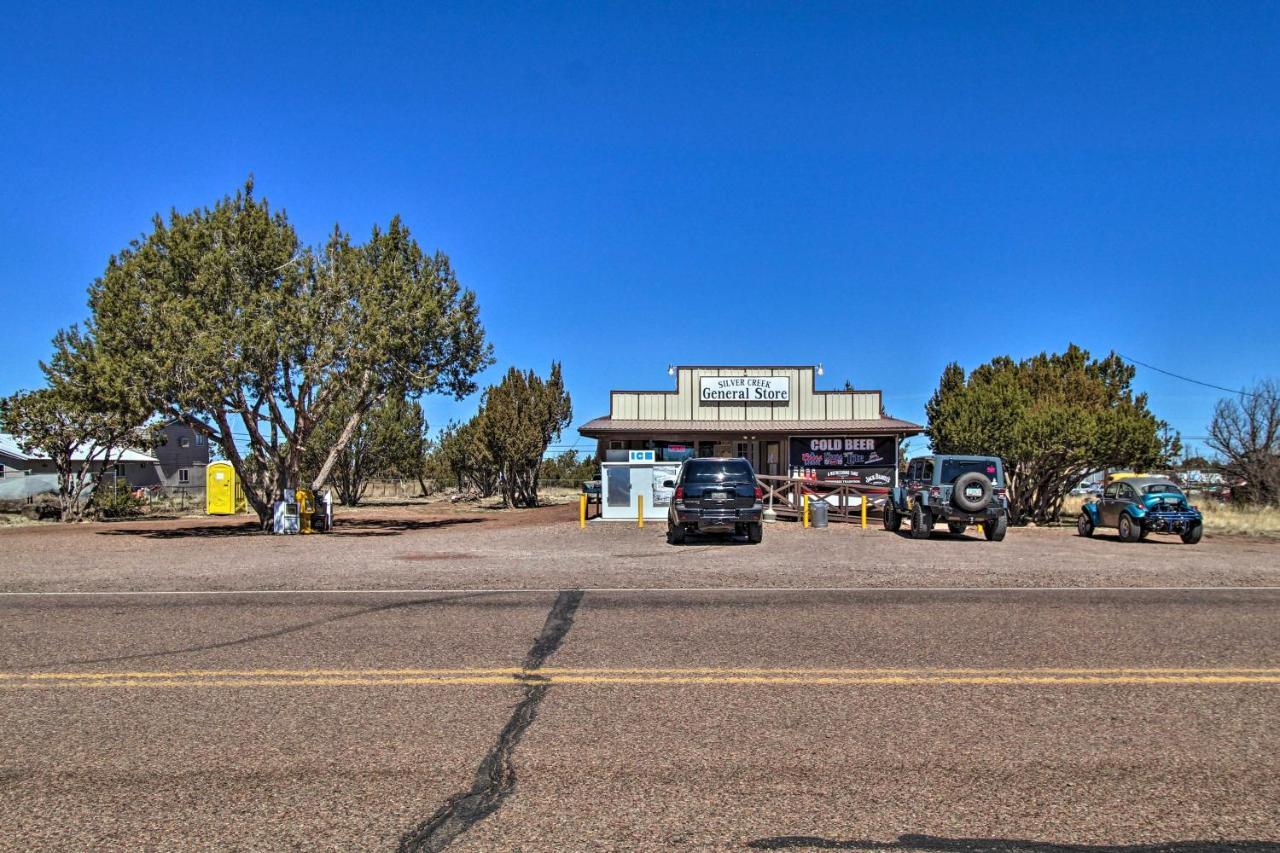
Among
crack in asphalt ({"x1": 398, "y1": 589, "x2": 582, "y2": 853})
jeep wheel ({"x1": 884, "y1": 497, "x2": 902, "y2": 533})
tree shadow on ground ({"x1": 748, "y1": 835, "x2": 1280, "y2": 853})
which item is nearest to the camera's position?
tree shadow on ground ({"x1": 748, "y1": 835, "x2": 1280, "y2": 853})

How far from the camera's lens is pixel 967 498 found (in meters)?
21.4

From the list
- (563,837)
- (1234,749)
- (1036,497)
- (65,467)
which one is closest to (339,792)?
(563,837)

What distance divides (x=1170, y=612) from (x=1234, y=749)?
539cm

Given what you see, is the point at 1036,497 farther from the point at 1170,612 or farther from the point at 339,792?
the point at 339,792

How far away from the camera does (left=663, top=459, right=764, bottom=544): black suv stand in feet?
65.8

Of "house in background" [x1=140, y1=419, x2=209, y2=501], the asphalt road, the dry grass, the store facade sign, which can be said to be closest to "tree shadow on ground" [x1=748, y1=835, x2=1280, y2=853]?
the asphalt road

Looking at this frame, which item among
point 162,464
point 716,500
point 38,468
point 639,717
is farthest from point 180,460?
point 639,717

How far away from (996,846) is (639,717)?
8.08 feet

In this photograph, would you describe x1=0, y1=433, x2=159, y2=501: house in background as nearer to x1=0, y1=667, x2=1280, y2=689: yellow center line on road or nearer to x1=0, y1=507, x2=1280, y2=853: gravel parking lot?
x1=0, y1=507, x2=1280, y2=853: gravel parking lot

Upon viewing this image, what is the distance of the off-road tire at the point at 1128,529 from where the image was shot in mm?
22984

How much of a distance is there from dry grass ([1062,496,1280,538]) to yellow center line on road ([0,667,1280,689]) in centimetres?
2182

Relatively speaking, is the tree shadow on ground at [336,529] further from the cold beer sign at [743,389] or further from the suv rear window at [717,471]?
the cold beer sign at [743,389]

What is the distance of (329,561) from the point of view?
54.6ft

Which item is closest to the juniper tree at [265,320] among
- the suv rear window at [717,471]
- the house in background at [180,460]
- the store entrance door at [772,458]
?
the suv rear window at [717,471]
